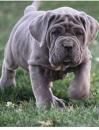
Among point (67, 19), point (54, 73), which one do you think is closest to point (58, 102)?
point (54, 73)

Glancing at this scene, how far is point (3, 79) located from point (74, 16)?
1.93 meters

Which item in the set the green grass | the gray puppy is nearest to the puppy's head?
the gray puppy

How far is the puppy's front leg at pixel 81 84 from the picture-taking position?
698 centimetres

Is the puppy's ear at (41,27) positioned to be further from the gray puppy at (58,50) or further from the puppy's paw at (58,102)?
the puppy's paw at (58,102)

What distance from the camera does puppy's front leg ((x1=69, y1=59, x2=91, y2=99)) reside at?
275 inches

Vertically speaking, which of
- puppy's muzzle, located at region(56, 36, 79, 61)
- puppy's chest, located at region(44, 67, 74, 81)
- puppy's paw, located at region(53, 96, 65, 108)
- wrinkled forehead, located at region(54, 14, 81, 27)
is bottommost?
puppy's paw, located at region(53, 96, 65, 108)

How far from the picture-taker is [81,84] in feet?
23.1

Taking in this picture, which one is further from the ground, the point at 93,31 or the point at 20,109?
the point at 93,31

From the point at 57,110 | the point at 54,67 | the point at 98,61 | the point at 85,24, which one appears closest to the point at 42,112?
the point at 57,110

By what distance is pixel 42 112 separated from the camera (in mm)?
6652

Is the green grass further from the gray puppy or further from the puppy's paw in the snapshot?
the gray puppy

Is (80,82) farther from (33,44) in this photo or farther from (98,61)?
(98,61)

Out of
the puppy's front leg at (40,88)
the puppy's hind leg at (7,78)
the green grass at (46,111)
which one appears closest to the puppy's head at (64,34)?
the puppy's front leg at (40,88)

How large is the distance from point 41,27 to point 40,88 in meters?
0.69
